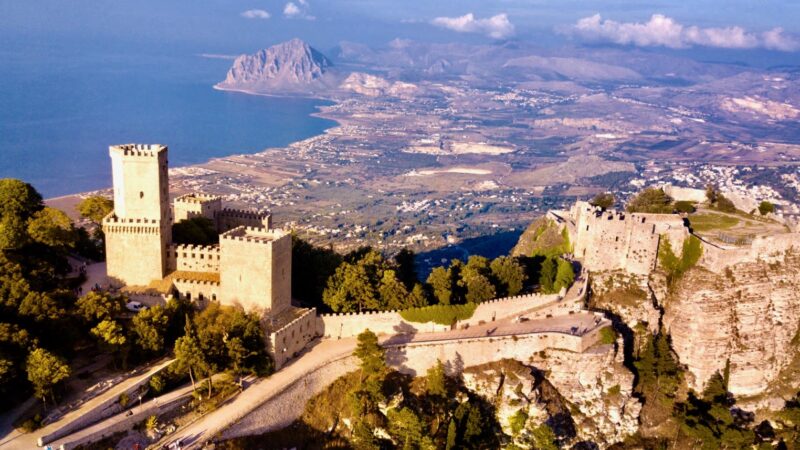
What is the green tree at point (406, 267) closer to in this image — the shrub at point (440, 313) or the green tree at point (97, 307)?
the shrub at point (440, 313)

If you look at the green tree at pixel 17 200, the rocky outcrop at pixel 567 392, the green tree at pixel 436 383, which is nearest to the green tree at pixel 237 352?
the green tree at pixel 436 383

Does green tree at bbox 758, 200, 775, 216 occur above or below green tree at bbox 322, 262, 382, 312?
above

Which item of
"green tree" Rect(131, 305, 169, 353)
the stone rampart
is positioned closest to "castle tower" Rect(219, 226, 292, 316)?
"green tree" Rect(131, 305, 169, 353)

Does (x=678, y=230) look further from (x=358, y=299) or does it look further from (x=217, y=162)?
(x=217, y=162)

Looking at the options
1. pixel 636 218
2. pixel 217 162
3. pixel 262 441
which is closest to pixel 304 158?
pixel 217 162

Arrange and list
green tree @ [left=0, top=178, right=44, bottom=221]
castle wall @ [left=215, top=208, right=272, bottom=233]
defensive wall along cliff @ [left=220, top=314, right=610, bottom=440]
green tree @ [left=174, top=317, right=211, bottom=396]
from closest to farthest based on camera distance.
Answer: green tree @ [left=174, top=317, right=211, bottom=396] → defensive wall along cliff @ [left=220, top=314, right=610, bottom=440] → green tree @ [left=0, top=178, right=44, bottom=221] → castle wall @ [left=215, top=208, right=272, bottom=233]

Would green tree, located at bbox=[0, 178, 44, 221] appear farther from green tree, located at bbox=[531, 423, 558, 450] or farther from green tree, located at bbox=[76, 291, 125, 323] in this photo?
green tree, located at bbox=[531, 423, 558, 450]
